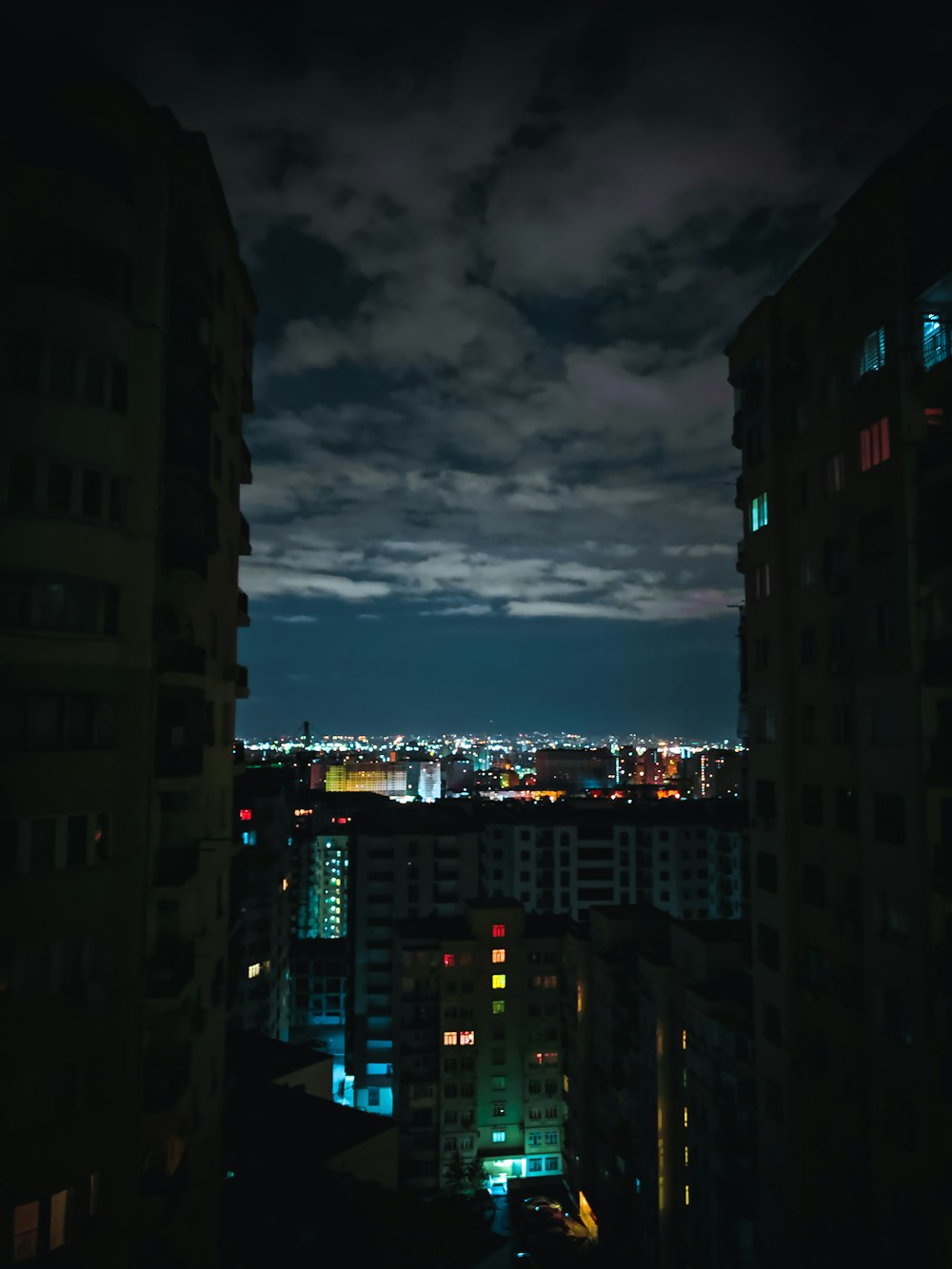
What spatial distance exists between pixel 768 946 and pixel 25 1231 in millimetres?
20588

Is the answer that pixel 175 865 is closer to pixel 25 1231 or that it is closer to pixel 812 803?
pixel 25 1231

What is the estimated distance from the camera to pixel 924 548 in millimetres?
19406

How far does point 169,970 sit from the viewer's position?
17.3 meters

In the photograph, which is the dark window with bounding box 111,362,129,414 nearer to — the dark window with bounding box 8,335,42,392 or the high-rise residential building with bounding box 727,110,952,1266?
the dark window with bounding box 8,335,42,392

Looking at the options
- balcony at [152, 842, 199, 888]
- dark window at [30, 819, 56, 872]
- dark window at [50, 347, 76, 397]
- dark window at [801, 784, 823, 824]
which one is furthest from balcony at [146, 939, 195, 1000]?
dark window at [801, 784, 823, 824]

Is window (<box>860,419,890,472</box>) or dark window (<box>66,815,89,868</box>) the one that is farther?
window (<box>860,419,890,472</box>)

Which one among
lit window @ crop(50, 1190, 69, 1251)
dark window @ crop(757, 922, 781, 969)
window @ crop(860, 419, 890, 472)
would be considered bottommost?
lit window @ crop(50, 1190, 69, 1251)

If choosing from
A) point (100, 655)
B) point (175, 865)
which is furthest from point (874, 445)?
point (175, 865)

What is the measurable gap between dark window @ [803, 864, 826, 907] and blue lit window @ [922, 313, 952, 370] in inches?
552

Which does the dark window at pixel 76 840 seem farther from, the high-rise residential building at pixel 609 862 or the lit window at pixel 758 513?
the high-rise residential building at pixel 609 862

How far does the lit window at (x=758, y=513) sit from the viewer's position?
26.4m

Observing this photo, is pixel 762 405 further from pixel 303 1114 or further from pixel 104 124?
pixel 303 1114

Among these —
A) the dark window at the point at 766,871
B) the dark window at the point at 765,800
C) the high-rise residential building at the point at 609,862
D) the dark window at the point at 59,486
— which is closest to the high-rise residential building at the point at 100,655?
the dark window at the point at 59,486

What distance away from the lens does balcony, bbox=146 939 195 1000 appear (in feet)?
55.7
